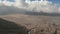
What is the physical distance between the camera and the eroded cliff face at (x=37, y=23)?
3.61 feet

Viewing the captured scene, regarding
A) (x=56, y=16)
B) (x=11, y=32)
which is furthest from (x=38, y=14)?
(x=11, y=32)

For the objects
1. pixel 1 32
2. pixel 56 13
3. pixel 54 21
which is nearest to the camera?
pixel 1 32

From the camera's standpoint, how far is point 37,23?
1.11 m

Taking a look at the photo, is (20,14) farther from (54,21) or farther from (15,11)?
(54,21)

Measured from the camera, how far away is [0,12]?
116 centimetres

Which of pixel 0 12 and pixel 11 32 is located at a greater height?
pixel 0 12

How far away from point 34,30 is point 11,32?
164 mm

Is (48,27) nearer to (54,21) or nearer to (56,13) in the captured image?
(54,21)

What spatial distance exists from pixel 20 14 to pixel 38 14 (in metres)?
0.15

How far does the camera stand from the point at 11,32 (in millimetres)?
1058

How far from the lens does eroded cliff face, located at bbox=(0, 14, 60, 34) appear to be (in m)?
1.10

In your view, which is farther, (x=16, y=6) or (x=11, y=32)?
(x=16, y=6)

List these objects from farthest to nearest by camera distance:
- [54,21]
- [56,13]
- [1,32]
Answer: [56,13], [54,21], [1,32]

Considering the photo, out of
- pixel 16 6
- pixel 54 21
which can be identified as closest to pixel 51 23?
pixel 54 21
